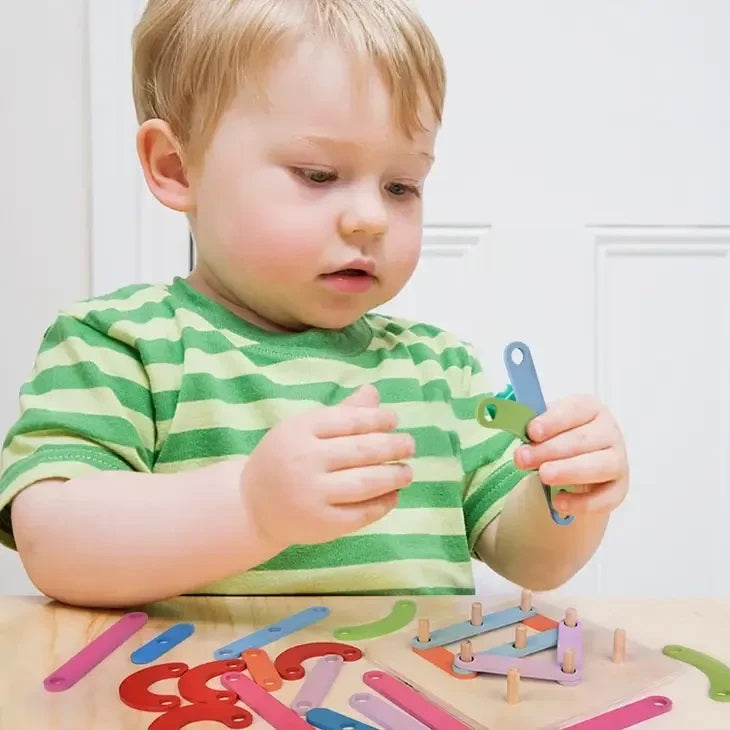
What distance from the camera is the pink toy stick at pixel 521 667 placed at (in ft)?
1.49

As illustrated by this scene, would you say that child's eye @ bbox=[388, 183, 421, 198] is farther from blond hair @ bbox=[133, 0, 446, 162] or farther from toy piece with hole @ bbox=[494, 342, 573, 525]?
toy piece with hole @ bbox=[494, 342, 573, 525]

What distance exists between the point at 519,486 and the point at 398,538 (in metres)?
0.10

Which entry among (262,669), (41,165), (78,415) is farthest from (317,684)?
(41,165)

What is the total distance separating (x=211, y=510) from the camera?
1.73ft

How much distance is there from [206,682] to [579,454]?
0.24 metres

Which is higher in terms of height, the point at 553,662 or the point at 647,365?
the point at 647,365

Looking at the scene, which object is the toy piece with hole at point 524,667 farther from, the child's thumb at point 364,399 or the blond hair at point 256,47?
the blond hair at point 256,47

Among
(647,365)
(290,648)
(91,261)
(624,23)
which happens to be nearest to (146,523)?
(290,648)

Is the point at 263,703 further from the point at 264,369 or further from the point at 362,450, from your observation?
the point at 264,369

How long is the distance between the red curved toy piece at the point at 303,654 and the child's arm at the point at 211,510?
0.18 feet

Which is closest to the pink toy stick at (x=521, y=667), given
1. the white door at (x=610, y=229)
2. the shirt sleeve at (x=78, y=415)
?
the shirt sleeve at (x=78, y=415)

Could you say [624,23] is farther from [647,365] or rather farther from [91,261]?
[91,261]

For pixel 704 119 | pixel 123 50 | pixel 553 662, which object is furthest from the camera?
pixel 704 119

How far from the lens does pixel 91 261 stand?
1072 mm
